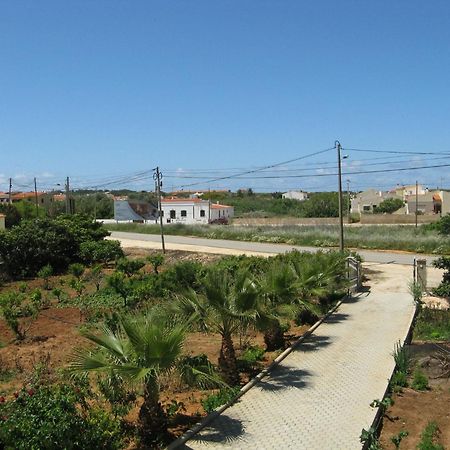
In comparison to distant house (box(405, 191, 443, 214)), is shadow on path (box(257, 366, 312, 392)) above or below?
below

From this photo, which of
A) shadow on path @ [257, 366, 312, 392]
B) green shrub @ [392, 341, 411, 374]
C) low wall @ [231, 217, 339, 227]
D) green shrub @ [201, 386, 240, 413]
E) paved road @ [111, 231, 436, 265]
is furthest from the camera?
low wall @ [231, 217, 339, 227]

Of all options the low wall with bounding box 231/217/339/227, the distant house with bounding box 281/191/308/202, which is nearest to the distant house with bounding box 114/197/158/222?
the low wall with bounding box 231/217/339/227

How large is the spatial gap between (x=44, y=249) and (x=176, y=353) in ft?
75.6

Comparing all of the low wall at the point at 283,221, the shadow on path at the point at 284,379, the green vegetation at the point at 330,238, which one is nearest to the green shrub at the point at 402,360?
the shadow on path at the point at 284,379

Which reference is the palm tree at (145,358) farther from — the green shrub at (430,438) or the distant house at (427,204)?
the distant house at (427,204)

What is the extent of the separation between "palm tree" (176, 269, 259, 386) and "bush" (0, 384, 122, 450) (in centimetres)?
329

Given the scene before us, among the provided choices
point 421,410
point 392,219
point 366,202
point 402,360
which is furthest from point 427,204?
point 421,410

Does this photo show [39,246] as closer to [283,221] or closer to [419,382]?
[419,382]

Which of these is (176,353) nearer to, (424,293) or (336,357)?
(336,357)

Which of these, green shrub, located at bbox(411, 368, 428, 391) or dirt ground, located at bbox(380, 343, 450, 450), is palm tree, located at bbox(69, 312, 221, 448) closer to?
dirt ground, located at bbox(380, 343, 450, 450)

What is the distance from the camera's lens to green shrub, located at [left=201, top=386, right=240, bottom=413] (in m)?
8.74

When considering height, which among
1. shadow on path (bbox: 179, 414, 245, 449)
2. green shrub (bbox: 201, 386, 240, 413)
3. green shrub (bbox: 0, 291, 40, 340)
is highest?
green shrub (bbox: 0, 291, 40, 340)

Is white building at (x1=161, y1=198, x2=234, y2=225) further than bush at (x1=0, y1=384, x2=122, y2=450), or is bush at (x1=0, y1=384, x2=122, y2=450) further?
white building at (x1=161, y1=198, x2=234, y2=225)

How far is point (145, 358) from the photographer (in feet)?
22.8
